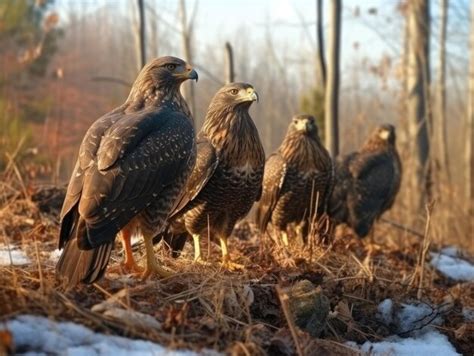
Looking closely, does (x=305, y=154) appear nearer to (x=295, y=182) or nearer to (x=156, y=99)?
(x=295, y=182)

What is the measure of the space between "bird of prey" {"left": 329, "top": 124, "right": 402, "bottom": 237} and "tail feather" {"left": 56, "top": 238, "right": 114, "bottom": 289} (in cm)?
558

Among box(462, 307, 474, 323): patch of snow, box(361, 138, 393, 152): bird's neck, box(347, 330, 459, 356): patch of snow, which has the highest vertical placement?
box(361, 138, 393, 152): bird's neck

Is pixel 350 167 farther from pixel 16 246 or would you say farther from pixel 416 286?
pixel 16 246

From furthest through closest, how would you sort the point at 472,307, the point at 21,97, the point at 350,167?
the point at 21,97
the point at 350,167
the point at 472,307

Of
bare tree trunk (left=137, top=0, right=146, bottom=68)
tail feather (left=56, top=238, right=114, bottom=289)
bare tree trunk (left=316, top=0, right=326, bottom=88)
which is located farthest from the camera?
bare tree trunk (left=137, top=0, right=146, bottom=68)

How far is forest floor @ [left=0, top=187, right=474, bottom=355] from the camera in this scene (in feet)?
10.7

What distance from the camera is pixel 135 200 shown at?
13.6 ft

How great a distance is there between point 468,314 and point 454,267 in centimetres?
274

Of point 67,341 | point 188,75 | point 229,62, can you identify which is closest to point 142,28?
point 229,62

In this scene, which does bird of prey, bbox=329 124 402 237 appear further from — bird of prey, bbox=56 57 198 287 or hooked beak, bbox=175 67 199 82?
bird of prey, bbox=56 57 198 287

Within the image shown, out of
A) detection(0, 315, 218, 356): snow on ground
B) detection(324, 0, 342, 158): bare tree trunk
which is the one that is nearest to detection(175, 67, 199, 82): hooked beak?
detection(0, 315, 218, 356): snow on ground

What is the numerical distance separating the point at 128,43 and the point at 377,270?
42.4 meters

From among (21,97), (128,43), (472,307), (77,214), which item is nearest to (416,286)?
(472,307)

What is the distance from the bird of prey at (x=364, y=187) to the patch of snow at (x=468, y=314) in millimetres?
3728
